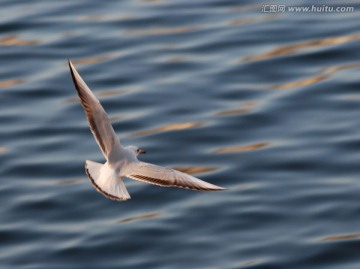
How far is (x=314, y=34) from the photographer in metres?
14.1

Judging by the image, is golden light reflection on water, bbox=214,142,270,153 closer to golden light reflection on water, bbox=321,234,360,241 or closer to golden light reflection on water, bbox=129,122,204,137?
golden light reflection on water, bbox=129,122,204,137

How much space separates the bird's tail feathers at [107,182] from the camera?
7.03 metres

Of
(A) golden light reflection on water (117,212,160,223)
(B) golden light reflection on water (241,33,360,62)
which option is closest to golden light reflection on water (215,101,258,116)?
(B) golden light reflection on water (241,33,360,62)

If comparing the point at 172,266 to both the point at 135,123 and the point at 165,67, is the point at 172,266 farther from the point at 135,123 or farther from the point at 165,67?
the point at 165,67

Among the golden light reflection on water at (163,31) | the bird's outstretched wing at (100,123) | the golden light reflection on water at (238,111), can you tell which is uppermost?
the golden light reflection on water at (163,31)

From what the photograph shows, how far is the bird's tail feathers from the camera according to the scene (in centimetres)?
703

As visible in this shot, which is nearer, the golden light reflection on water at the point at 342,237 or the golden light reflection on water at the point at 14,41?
the golden light reflection on water at the point at 342,237

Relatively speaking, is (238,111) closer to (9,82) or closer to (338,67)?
(338,67)

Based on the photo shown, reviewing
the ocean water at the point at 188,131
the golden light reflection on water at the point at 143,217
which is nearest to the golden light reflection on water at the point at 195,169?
the ocean water at the point at 188,131

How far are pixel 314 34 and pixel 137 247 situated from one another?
4.73 meters

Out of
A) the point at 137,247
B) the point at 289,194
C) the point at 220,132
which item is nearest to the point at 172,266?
the point at 137,247

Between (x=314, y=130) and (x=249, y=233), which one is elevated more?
(x=314, y=130)

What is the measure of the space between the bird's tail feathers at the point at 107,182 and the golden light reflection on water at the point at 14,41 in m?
7.36

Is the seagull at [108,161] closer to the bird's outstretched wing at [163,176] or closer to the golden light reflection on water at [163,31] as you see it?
the bird's outstretched wing at [163,176]
